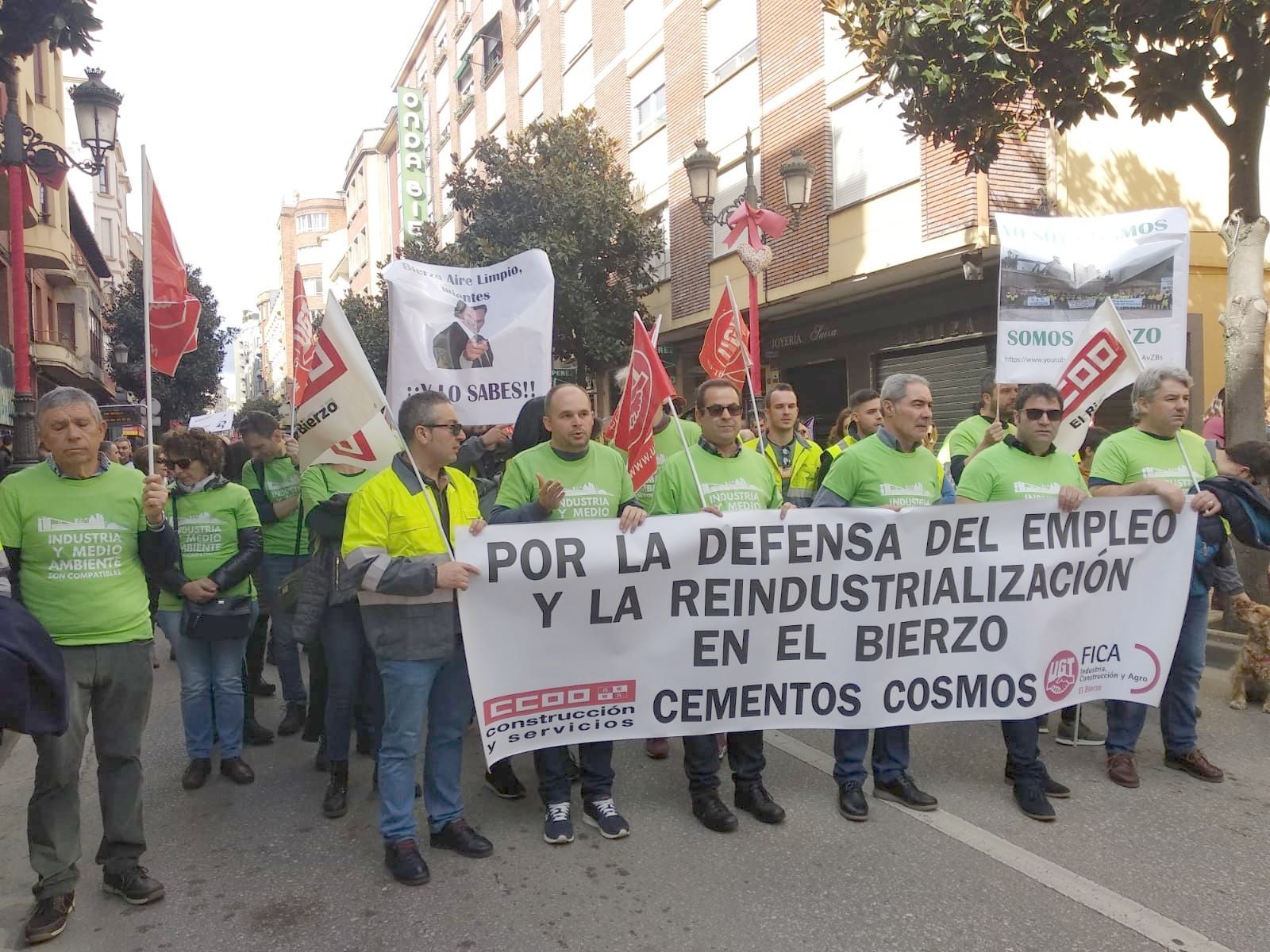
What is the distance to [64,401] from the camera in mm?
3457

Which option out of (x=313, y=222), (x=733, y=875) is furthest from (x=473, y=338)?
(x=313, y=222)

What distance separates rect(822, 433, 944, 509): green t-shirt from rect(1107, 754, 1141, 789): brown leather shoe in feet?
5.07

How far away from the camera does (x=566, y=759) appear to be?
430 centimetres

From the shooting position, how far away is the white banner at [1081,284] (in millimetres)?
6164

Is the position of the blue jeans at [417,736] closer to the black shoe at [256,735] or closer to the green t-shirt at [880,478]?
the green t-shirt at [880,478]

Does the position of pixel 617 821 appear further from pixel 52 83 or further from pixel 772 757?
pixel 52 83

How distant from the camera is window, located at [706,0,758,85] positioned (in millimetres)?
17375

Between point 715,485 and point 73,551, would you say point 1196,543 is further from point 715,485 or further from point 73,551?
point 73,551

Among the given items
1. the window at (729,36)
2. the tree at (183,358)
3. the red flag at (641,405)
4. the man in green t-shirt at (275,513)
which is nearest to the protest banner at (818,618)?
the red flag at (641,405)

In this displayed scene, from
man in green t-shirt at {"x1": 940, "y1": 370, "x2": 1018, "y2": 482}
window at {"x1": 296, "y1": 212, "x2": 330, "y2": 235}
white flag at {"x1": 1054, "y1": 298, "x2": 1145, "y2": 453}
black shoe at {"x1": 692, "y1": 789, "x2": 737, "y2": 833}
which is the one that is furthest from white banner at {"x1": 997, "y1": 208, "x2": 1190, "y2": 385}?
window at {"x1": 296, "y1": 212, "x2": 330, "y2": 235}

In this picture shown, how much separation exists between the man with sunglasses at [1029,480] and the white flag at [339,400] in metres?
2.65

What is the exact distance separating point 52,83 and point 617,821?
1146 inches

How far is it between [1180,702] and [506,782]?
3.24 m

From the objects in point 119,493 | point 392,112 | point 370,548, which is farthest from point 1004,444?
point 392,112
